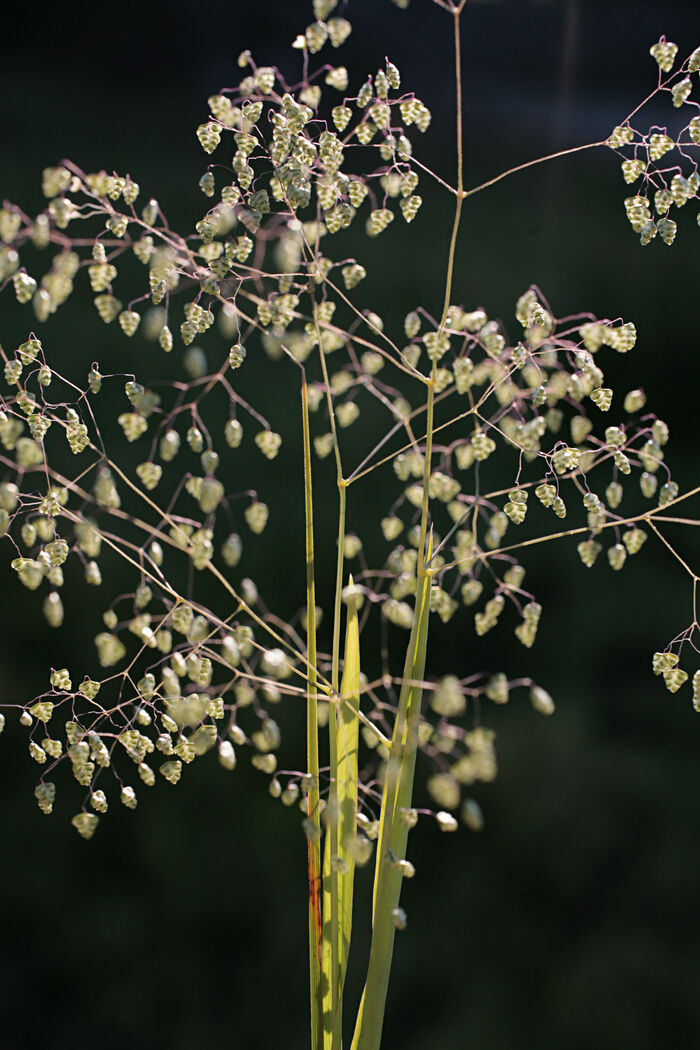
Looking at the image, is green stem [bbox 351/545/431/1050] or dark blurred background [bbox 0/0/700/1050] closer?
green stem [bbox 351/545/431/1050]

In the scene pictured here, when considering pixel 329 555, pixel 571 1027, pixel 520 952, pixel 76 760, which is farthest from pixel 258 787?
pixel 76 760

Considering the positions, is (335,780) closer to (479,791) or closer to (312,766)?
(312,766)

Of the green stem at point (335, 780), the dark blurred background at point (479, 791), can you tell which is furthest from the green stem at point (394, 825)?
the dark blurred background at point (479, 791)

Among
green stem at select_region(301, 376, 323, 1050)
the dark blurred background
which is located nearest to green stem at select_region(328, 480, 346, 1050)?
green stem at select_region(301, 376, 323, 1050)

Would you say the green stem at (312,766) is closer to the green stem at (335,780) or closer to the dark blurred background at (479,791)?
the green stem at (335,780)

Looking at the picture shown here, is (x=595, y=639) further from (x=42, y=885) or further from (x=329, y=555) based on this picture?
(x=42, y=885)

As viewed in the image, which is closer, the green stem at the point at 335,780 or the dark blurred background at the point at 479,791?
the green stem at the point at 335,780

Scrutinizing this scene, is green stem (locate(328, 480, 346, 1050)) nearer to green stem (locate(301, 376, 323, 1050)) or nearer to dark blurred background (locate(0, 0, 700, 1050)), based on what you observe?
green stem (locate(301, 376, 323, 1050))

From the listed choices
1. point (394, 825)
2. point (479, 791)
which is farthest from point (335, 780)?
point (479, 791)
